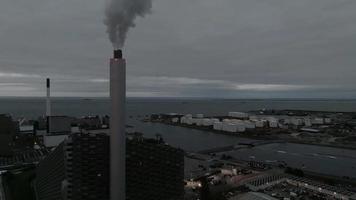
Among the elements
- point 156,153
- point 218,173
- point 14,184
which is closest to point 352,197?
→ point 218,173

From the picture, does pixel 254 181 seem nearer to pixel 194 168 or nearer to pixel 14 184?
pixel 194 168

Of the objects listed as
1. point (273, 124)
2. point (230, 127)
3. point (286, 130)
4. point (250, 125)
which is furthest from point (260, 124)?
point (230, 127)

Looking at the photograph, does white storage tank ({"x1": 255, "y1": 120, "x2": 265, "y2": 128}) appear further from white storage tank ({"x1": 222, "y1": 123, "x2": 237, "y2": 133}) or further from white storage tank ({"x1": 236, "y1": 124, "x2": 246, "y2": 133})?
white storage tank ({"x1": 222, "y1": 123, "x2": 237, "y2": 133})

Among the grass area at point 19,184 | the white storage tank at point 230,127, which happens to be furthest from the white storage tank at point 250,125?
the grass area at point 19,184

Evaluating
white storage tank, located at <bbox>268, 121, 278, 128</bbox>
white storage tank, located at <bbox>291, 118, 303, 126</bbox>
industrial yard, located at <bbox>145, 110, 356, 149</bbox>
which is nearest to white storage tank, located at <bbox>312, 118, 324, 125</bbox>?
industrial yard, located at <bbox>145, 110, 356, 149</bbox>

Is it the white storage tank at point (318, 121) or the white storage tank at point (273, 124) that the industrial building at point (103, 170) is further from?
the white storage tank at point (318, 121)
